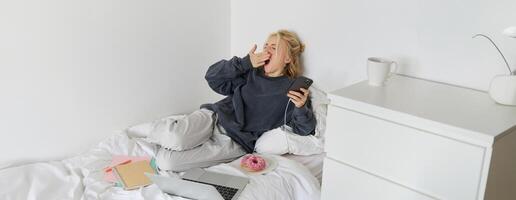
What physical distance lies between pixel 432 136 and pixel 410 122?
2.8 inches

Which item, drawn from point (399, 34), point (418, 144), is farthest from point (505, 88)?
point (399, 34)

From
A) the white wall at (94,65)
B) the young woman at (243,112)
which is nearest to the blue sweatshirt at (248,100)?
the young woman at (243,112)

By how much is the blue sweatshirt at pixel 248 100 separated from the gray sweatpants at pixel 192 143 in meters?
0.06

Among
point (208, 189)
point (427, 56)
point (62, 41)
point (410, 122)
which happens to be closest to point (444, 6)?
point (427, 56)

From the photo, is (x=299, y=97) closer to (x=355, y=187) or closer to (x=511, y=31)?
(x=355, y=187)

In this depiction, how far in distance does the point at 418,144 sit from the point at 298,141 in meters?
0.72

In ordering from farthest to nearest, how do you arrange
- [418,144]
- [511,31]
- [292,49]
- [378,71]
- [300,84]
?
[292,49], [300,84], [378,71], [511,31], [418,144]

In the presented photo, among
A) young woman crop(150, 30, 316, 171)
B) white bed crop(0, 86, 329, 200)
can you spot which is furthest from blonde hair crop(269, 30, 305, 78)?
white bed crop(0, 86, 329, 200)

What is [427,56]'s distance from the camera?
6.15 feet

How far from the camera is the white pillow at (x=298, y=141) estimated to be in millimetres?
2113

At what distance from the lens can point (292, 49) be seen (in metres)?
2.22

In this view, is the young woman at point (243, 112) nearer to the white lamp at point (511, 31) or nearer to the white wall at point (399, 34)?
the white wall at point (399, 34)

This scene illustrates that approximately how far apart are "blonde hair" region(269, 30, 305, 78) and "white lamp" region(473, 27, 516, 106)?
85 centimetres

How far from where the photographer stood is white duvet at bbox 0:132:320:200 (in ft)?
6.02
